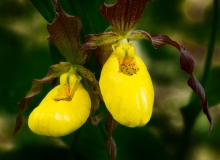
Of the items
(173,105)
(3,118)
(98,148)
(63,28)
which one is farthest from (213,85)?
(3,118)

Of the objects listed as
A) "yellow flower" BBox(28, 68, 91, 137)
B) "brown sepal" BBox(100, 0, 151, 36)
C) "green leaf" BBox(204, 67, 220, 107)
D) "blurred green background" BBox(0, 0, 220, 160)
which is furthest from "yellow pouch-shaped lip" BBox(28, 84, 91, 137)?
"green leaf" BBox(204, 67, 220, 107)

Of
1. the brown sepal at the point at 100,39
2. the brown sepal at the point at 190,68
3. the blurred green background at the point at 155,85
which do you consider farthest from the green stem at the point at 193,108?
the brown sepal at the point at 100,39

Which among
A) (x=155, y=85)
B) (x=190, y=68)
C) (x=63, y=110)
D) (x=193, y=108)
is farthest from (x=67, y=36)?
(x=155, y=85)

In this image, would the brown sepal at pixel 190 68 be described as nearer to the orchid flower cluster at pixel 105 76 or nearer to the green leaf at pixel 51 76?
the orchid flower cluster at pixel 105 76

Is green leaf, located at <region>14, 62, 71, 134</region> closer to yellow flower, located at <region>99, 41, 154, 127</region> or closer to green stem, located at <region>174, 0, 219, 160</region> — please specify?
yellow flower, located at <region>99, 41, 154, 127</region>

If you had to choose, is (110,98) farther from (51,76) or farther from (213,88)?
(213,88)

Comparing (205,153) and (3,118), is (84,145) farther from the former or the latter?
(205,153)
